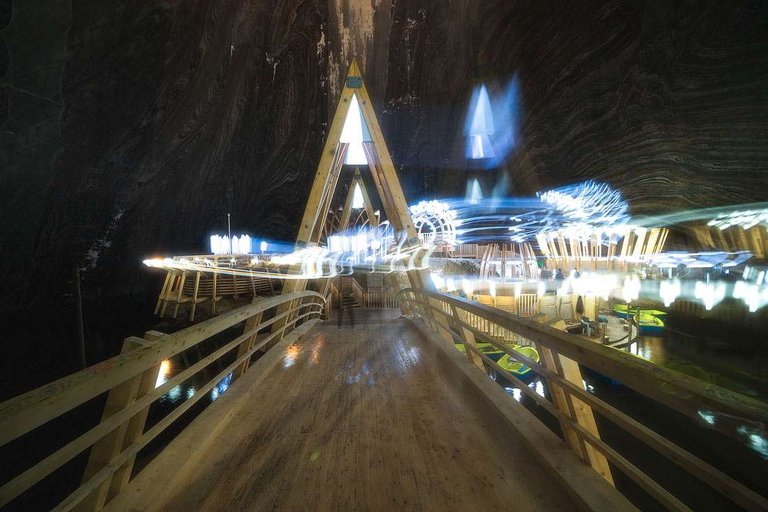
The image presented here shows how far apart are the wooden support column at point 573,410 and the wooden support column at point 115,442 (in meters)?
2.77

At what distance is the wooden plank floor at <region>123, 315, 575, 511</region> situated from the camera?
222 centimetres

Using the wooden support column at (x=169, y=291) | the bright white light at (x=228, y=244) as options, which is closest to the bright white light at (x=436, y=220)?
the wooden support column at (x=169, y=291)

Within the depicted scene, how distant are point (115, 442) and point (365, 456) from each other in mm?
1721

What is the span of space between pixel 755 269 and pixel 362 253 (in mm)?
29374

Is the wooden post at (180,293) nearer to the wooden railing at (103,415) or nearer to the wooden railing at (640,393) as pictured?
the wooden railing at (103,415)

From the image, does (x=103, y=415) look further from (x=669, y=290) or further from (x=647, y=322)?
(x=669, y=290)

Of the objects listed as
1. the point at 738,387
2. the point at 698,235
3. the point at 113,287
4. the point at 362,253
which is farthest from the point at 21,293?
the point at 698,235

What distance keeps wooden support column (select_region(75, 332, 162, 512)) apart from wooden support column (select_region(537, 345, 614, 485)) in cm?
277

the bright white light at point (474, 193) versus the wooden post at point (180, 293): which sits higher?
the bright white light at point (474, 193)

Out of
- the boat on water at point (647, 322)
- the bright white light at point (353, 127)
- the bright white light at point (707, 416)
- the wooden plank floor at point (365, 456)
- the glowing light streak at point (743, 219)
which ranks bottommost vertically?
the boat on water at point (647, 322)

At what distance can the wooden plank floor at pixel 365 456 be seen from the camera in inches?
87.5

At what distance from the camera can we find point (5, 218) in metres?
41.8

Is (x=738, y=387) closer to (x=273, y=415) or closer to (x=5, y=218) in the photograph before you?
(x=273, y=415)

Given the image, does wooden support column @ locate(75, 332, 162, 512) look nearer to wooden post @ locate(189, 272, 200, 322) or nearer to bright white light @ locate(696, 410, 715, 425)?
bright white light @ locate(696, 410, 715, 425)
